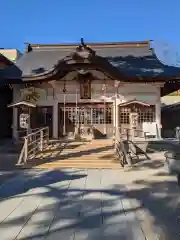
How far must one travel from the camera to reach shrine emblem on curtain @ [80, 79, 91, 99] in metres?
15.1

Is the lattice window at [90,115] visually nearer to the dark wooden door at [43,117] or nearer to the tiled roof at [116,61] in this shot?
the dark wooden door at [43,117]

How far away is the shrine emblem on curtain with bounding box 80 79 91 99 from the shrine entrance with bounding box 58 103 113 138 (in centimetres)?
56

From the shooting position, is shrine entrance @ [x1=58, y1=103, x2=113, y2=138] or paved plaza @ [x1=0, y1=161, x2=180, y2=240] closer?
paved plaza @ [x1=0, y1=161, x2=180, y2=240]

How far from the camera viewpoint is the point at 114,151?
1116 cm

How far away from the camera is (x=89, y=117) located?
50.8 feet

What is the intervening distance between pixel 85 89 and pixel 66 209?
10932 mm

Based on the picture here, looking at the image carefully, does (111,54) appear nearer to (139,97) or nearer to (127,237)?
(139,97)

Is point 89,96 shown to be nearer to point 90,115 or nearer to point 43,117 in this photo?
point 90,115

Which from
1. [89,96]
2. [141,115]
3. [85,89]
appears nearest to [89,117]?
[89,96]

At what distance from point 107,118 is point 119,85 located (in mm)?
2055

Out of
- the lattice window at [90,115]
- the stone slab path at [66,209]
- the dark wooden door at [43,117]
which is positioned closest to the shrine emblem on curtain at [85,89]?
the lattice window at [90,115]

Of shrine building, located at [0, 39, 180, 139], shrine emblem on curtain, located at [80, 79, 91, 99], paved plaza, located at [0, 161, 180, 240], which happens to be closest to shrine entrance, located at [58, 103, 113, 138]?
shrine building, located at [0, 39, 180, 139]

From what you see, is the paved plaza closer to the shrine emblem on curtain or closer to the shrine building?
the shrine building

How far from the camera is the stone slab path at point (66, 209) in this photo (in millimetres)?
3750
